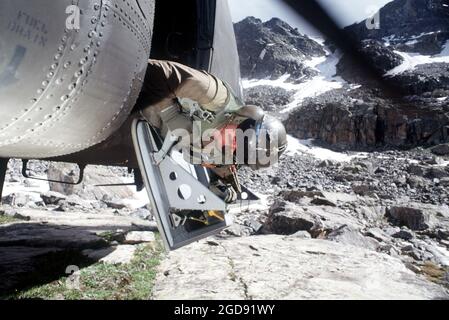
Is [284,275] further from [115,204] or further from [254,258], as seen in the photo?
[115,204]

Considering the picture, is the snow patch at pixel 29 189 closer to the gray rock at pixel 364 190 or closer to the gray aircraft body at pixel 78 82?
the gray aircraft body at pixel 78 82

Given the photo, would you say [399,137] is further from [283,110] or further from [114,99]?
[114,99]

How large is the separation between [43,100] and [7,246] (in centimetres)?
343

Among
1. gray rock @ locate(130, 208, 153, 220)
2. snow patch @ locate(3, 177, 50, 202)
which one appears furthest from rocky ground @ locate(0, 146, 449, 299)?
gray rock @ locate(130, 208, 153, 220)

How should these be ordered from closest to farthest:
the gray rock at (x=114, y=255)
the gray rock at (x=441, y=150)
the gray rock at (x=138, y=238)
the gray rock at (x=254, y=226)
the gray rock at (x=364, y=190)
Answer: the gray rock at (x=114, y=255)
the gray rock at (x=138, y=238)
the gray rock at (x=254, y=226)
the gray rock at (x=364, y=190)
the gray rock at (x=441, y=150)

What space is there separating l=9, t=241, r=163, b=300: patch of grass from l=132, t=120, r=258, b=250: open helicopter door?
2.16 feet

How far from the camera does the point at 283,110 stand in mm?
86625

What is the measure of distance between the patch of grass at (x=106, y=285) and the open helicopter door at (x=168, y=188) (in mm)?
658

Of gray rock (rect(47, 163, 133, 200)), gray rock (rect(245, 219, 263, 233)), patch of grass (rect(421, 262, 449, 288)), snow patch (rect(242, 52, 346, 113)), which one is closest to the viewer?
patch of grass (rect(421, 262, 449, 288))

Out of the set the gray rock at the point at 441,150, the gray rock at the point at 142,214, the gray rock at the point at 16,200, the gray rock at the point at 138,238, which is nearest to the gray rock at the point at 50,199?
the gray rock at the point at 16,200

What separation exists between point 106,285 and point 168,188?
1151mm

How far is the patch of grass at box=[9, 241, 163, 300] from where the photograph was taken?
9.25 ft

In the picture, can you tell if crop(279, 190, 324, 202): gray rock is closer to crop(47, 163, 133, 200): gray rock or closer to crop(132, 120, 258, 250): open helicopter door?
crop(47, 163, 133, 200): gray rock

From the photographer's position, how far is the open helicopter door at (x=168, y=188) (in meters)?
2.72
